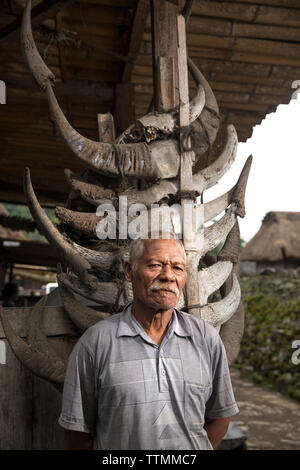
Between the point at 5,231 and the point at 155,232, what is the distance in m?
15.4

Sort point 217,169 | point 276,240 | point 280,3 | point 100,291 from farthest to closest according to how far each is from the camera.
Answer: point 276,240 < point 280,3 < point 217,169 < point 100,291

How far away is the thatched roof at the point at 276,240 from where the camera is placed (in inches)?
544

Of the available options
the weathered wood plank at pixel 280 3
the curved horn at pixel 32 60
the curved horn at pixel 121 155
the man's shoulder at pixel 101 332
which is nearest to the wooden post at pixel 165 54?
the curved horn at pixel 121 155

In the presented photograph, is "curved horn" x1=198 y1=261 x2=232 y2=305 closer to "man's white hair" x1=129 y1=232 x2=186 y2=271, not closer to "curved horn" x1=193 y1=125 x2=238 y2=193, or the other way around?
"curved horn" x1=193 y1=125 x2=238 y2=193

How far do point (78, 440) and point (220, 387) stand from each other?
0.51 meters

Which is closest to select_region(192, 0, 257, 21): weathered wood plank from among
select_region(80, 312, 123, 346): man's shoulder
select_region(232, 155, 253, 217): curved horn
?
select_region(232, 155, 253, 217): curved horn

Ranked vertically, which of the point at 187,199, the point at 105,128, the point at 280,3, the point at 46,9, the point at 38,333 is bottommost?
the point at 38,333

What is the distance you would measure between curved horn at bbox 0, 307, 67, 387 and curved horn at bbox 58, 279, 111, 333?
23cm

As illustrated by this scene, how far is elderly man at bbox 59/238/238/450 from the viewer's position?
4.73 feet

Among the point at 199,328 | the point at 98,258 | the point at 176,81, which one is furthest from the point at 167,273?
the point at 176,81

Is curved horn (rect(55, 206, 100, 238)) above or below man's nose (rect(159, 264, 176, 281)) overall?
above

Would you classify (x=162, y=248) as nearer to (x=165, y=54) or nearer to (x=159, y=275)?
(x=159, y=275)

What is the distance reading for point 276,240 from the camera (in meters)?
14.0

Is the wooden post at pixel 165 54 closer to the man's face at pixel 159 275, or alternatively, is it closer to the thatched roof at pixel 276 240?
the man's face at pixel 159 275
